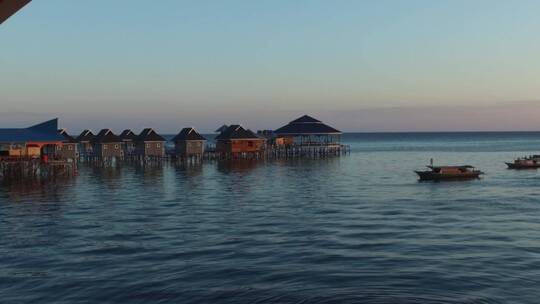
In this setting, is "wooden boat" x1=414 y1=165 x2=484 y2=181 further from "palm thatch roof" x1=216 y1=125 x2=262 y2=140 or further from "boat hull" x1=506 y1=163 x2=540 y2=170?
"palm thatch roof" x1=216 y1=125 x2=262 y2=140

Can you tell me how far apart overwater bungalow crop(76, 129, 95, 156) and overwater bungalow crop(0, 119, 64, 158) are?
18515mm

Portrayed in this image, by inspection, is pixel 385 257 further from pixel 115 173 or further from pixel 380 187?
pixel 115 173

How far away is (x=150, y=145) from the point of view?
236ft

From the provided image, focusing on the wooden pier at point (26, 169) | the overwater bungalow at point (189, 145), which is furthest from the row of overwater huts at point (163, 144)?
the wooden pier at point (26, 169)

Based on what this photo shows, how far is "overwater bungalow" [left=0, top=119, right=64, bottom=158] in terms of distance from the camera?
50.8 m

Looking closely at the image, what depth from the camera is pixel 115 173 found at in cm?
5797

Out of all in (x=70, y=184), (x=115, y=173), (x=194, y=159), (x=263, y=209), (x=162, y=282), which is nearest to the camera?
(x=162, y=282)

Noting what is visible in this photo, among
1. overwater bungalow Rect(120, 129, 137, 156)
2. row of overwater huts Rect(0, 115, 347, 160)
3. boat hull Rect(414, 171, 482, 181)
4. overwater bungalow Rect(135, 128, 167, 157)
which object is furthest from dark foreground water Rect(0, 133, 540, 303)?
overwater bungalow Rect(120, 129, 137, 156)

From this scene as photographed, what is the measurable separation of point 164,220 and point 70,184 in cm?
2202

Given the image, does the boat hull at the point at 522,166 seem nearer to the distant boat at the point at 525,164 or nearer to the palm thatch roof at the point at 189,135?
the distant boat at the point at 525,164

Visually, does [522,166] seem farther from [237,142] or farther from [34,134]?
[34,134]

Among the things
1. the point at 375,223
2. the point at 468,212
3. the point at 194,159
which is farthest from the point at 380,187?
the point at 194,159

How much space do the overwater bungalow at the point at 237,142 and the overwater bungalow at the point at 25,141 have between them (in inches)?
1014

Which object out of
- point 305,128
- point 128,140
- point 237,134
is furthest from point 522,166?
point 128,140
